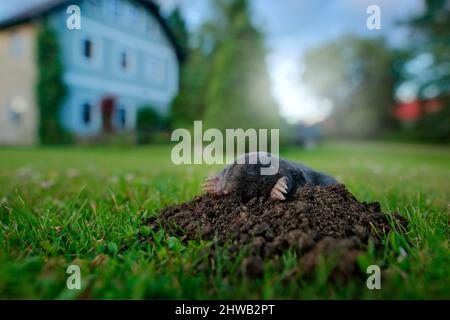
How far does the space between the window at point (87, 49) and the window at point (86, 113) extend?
220cm

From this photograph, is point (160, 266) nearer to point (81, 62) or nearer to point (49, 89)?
point (81, 62)

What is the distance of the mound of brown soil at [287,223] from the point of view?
3.85 feet

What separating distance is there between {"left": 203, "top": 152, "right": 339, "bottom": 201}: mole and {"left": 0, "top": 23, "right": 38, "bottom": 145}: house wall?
1570 centimetres

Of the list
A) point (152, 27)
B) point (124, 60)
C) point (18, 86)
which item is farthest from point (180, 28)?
point (18, 86)

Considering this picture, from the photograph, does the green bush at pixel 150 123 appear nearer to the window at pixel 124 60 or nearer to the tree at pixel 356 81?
the window at pixel 124 60

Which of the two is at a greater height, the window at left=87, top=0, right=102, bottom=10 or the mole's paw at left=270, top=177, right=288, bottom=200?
the window at left=87, top=0, right=102, bottom=10

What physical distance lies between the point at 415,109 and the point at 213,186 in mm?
32869

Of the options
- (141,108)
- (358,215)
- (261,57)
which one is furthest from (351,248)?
(141,108)

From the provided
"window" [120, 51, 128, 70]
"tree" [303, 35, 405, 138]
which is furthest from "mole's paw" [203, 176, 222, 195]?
"tree" [303, 35, 405, 138]

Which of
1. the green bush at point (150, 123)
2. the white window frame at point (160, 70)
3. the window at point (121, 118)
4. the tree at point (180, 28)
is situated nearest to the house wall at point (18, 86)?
the window at point (121, 118)

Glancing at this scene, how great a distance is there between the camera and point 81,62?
48.6ft

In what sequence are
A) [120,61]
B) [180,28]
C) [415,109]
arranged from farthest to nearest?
[415,109] < [180,28] < [120,61]

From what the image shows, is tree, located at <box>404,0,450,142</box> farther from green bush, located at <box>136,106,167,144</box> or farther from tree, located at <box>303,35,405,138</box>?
green bush, located at <box>136,106,167,144</box>

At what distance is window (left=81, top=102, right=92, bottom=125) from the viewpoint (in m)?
15.3
